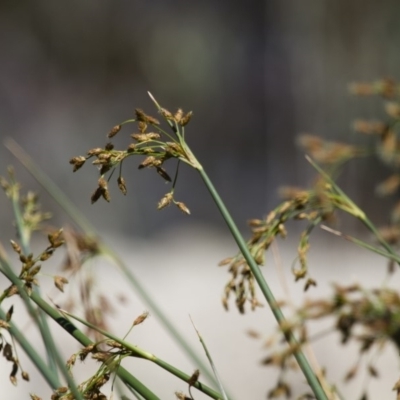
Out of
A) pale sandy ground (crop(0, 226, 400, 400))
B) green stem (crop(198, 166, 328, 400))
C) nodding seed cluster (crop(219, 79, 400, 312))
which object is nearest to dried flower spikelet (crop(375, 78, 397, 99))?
nodding seed cluster (crop(219, 79, 400, 312))

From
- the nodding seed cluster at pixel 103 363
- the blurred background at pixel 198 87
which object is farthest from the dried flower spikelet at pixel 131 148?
the blurred background at pixel 198 87

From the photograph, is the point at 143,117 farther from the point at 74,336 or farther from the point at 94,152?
the point at 74,336


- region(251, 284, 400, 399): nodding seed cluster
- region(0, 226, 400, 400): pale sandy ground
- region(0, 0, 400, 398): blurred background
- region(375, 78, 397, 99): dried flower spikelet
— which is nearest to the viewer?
region(251, 284, 400, 399): nodding seed cluster

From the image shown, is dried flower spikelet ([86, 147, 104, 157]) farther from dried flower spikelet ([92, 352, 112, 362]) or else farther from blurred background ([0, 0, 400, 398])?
blurred background ([0, 0, 400, 398])

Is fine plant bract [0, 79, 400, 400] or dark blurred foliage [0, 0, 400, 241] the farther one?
dark blurred foliage [0, 0, 400, 241]

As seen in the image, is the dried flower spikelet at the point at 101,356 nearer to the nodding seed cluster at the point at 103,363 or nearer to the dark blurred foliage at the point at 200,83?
the nodding seed cluster at the point at 103,363

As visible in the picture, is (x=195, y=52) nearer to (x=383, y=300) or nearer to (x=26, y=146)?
(x=26, y=146)

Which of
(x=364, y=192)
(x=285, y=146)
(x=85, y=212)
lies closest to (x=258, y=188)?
(x=285, y=146)
